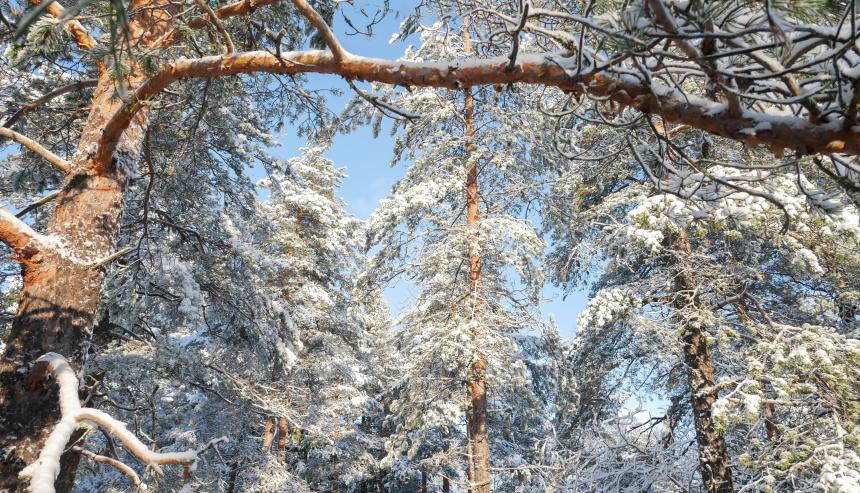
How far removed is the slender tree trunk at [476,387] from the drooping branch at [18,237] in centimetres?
587

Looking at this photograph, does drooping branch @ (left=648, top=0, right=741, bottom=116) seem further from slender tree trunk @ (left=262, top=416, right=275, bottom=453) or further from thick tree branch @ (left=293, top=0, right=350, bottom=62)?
slender tree trunk @ (left=262, top=416, right=275, bottom=453)

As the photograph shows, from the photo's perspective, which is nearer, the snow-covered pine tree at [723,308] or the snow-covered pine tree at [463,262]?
the snow-covered pine tree at [723,308]

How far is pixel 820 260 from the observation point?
21.9 feet

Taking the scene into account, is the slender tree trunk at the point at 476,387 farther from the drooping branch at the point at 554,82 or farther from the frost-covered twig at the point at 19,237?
the frost-covered twig at the point at 19,237

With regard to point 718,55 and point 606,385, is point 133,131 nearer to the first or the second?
point 718,55

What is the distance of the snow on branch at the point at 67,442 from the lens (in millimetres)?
1465

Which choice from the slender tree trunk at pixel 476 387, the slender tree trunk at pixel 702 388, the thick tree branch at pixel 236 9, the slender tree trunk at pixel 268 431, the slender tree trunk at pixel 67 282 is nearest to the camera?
the slender tree trunk at pixel 67 282

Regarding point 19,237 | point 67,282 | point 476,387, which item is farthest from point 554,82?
point 476,387

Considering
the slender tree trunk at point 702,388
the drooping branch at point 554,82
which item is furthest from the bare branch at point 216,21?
the slender tree trunk at point 702,388

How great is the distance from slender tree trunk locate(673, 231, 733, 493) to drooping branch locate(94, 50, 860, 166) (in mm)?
4834

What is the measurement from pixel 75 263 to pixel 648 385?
913 centimetres

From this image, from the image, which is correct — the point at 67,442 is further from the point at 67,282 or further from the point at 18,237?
the point at 18,237

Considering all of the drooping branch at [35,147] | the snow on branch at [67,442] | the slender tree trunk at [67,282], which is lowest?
the snow on branch at [67,442]

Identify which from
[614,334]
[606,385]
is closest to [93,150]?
→ [614,334]
